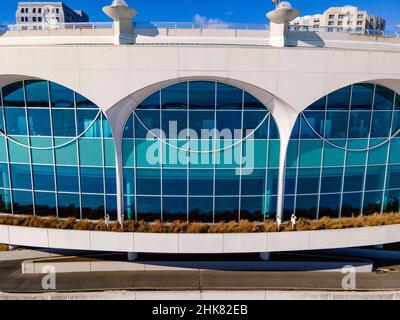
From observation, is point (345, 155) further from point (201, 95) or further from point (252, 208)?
point (201, 95)

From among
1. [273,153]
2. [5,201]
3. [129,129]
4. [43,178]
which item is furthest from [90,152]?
[273,153]

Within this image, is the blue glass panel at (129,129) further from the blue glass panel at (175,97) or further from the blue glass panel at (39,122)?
the blue glass panel at (39,122)

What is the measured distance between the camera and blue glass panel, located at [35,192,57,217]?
57.2 feet

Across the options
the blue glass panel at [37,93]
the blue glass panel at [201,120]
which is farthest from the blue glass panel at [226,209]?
the blue glass panel at [37,93]

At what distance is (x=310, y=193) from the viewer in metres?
17.2

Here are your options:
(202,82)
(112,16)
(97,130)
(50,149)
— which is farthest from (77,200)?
(112,16)

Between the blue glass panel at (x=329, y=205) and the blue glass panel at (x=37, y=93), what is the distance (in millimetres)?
17347

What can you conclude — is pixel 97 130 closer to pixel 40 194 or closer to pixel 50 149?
pixel 50 149

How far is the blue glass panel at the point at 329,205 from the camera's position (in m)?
17.6

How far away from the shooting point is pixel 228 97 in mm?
15602

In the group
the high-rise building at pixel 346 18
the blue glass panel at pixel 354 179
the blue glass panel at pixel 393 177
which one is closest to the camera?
the blue glass panel at pixel 354 179

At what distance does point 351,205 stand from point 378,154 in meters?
3.55

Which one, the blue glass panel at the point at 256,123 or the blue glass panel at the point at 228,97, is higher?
the blue glass panel at the point at 228,97

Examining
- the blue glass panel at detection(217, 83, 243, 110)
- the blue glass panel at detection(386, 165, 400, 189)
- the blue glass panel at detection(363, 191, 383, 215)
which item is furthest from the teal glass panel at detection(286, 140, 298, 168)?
the blue glass panel at detection(386, 165, 400, 189)
